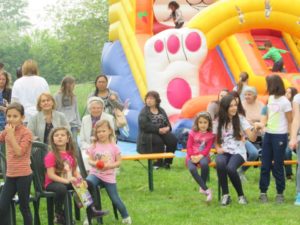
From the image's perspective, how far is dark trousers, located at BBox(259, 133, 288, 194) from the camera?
24.6 feet

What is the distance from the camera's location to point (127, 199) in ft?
25.7

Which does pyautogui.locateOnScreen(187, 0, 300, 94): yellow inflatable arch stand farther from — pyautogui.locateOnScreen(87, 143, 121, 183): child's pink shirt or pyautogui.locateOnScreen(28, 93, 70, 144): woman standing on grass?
pyautogui.locateOnScreen(87, 143, 121, 183): child's pink shirt

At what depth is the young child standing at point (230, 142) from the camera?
24.4 feet

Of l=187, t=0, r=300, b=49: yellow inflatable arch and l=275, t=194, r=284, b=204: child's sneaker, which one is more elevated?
l=187, t=0, r=300, b=49: yellow inflatable arch

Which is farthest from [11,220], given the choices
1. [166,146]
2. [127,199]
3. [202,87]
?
[202,87]

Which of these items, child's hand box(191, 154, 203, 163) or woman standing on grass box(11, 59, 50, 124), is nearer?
child's hand box(191, 154, 203, 163)

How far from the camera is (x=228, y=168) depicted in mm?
7375

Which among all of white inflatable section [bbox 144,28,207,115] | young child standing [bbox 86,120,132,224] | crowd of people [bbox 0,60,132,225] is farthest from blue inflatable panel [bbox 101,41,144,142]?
young child standing [bbox 86,120,132,224]

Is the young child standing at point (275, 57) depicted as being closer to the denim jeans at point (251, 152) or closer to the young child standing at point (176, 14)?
the young child standing at point (176, 14)

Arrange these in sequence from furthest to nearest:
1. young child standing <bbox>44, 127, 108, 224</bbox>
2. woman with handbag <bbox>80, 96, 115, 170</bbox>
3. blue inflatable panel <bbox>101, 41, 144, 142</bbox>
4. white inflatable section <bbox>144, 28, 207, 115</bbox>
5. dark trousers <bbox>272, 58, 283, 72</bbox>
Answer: blue inflatable panel <bbox>101, 41, 144, 142</bbox> < dark trousers <bbox>272, 58, 283, 72</bbox> < white inflatable section <bbox>144, 28, 207, 115</bbox> < woman with handbag <bbox>80, 96, 115, 170</bbox> < young child standing <bbox>44, 127, 108, 224</bbox>

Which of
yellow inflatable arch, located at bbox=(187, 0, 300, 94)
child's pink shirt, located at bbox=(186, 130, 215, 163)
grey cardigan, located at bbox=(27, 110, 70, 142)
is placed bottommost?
child's pink shirt, located at bbox=(186, 130, 215, 163)

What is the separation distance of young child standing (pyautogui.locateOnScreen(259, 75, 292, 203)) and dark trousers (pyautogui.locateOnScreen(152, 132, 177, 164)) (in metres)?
2.45

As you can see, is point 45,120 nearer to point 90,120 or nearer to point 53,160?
point 90,120

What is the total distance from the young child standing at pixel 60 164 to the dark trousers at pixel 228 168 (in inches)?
75.8
